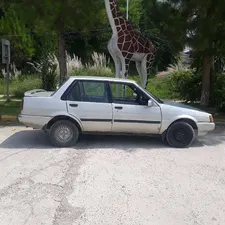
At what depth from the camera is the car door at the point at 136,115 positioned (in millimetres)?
6387

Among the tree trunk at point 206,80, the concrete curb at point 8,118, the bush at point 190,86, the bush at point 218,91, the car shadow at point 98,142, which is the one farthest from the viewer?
the bush at point 190,86

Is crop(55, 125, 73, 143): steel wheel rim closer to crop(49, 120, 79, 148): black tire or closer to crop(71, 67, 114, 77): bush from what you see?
crop(49, 120, 79, 148): black tire

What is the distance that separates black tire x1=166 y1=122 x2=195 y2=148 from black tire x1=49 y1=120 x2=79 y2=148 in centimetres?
201

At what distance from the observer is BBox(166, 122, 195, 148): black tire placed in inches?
257

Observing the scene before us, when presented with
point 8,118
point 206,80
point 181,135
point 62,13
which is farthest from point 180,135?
point 62,13

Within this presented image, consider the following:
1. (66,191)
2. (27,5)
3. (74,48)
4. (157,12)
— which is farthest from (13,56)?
(66,191)

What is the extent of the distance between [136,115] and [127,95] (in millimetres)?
638

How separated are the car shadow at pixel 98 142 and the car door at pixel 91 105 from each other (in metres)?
0.39

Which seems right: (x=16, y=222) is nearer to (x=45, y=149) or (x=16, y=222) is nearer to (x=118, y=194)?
(x=118, y=194)

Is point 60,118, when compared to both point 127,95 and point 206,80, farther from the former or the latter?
point 206,80

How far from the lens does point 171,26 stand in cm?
1002

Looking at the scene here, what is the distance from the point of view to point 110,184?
14.6ft

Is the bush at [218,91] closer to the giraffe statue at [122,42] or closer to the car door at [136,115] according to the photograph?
the giraffe statue at [122,42]

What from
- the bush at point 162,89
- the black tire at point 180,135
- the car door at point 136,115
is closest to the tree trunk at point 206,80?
the bush at point 162,89
